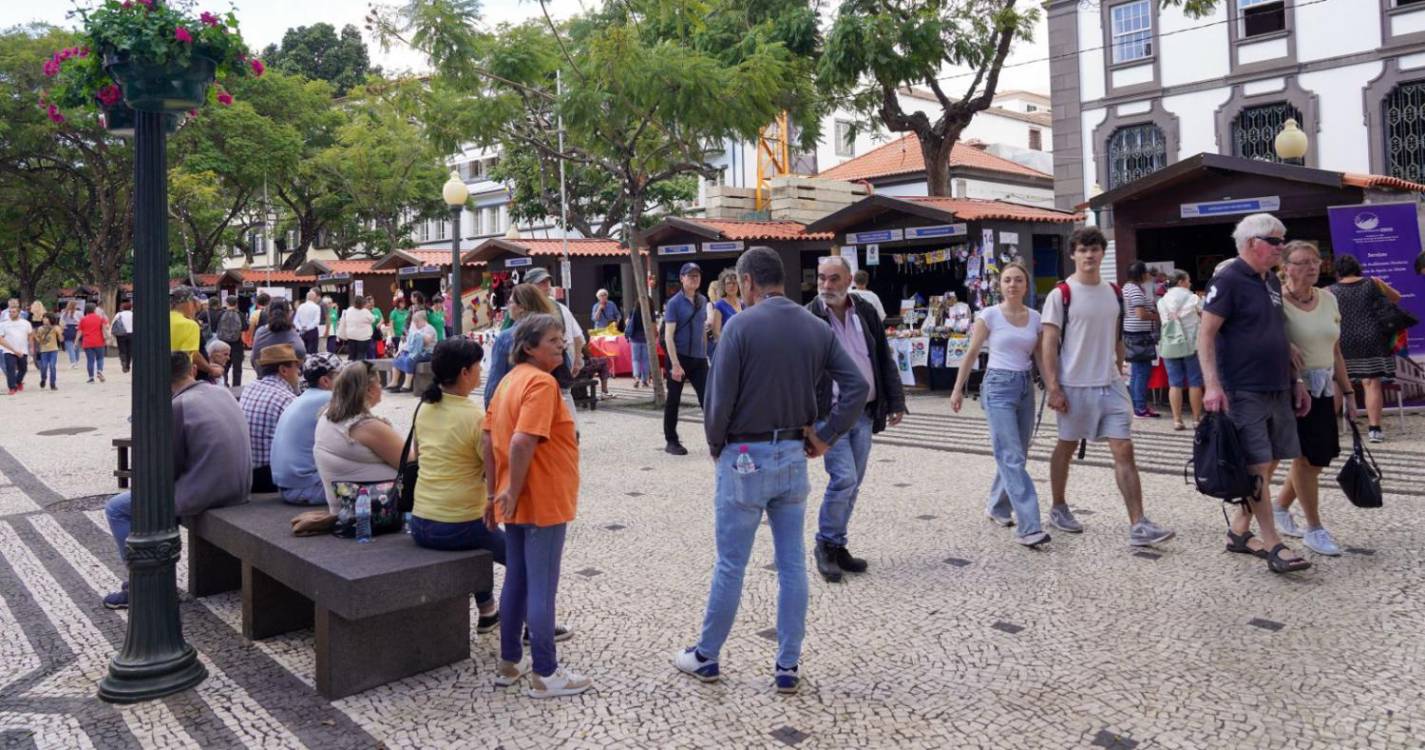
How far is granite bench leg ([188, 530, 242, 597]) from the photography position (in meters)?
5.26

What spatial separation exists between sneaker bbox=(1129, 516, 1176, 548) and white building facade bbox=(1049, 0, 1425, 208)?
17.3 m

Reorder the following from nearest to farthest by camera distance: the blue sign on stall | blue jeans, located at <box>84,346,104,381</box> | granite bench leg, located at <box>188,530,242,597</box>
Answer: granite bench leg, located at <box>188,530,242,597</box>
the blue sign on stall
blue jeans, located at <box>84,346,104,381</box>

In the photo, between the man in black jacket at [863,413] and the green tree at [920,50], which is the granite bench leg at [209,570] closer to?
the man in black jacket at [863,413]

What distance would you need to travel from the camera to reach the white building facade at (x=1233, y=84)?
64.1 feet

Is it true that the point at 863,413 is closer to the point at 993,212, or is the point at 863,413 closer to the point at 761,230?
the point at 993,212

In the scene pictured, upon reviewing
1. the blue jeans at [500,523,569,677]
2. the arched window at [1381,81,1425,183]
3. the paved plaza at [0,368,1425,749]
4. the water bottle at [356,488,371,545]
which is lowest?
the paved plaza at [0,368,1425,749]

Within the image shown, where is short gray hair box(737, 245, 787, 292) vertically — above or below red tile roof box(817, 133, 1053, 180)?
below

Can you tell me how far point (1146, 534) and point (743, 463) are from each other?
3042 mm

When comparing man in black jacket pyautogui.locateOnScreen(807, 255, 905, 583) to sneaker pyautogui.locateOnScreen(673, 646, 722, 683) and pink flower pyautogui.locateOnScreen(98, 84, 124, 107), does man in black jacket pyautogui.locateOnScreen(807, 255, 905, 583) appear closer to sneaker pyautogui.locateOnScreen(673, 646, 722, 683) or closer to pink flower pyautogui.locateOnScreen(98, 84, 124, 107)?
Result: sneaker pyautogui.locateOnScreen(673, 646, 722, 683)

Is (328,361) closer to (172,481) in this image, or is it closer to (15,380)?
(172,481)

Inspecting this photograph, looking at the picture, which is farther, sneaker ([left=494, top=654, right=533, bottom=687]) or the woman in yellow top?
the woman in yellow top

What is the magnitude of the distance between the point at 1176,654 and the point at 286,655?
3.59m

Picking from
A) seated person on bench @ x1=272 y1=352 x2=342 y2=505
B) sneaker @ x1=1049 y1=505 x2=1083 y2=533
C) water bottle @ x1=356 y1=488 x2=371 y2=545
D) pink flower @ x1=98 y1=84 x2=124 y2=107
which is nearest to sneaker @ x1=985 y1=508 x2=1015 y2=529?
sneaker @ x1=1049 y1=505 x2=1083 y2=533

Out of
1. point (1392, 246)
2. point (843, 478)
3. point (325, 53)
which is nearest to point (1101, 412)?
point (843, 478)
